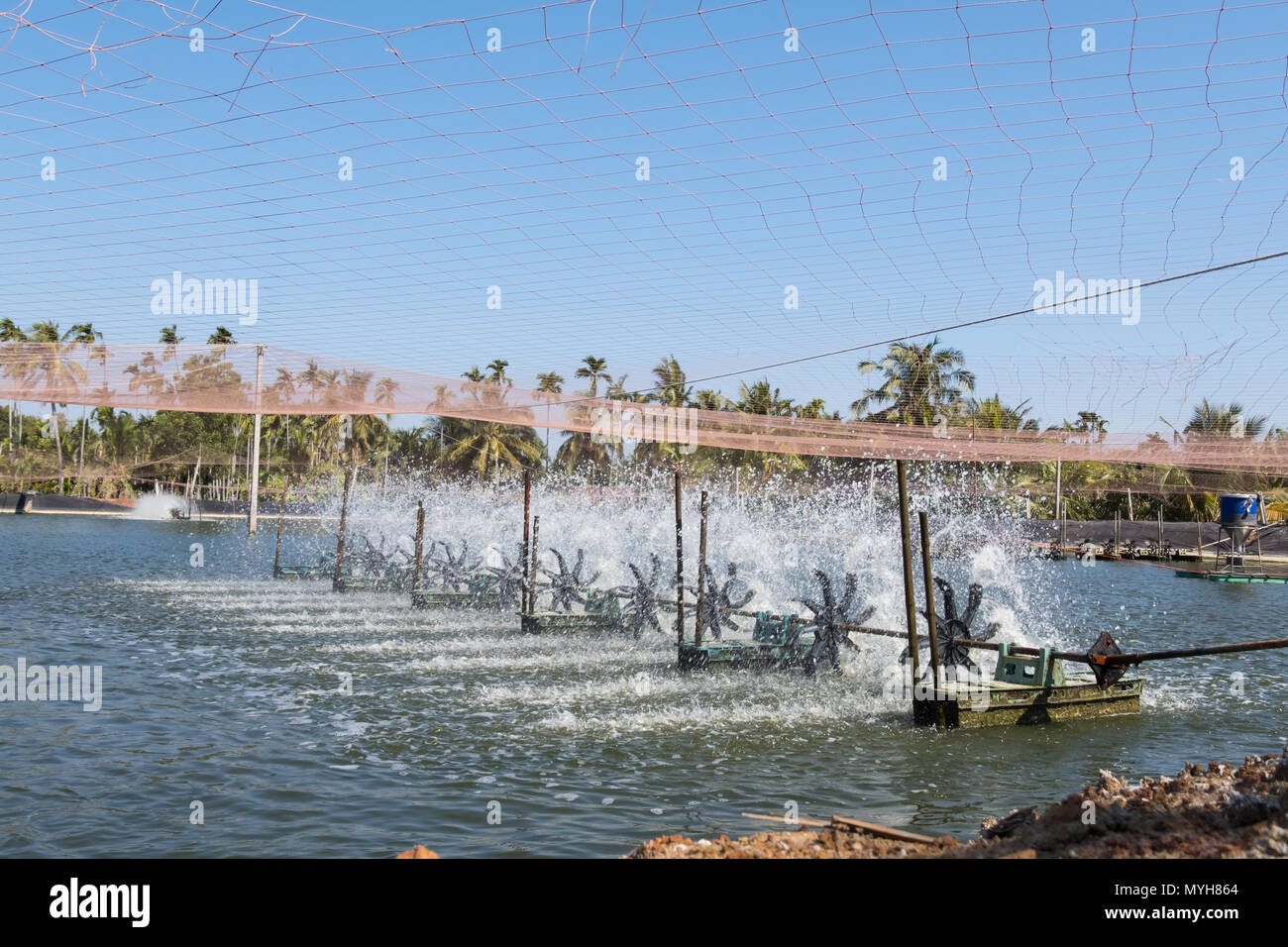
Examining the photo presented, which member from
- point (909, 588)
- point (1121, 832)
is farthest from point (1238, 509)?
point (1121, 832)

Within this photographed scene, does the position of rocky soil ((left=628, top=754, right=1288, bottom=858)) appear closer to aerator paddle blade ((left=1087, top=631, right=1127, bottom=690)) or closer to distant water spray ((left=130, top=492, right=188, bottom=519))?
aerator paddle blade ((left=1087, top=631, right=1127, bottom=690))

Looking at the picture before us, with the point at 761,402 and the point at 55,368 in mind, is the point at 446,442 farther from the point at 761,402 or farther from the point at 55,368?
the point at 55,368

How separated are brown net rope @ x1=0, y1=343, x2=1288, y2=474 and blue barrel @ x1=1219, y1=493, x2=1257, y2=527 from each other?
2966cm

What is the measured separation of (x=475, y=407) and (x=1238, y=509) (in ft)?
137

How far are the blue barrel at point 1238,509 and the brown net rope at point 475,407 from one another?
29656 mm

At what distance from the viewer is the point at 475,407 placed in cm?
1581

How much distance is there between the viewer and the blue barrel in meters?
45.2

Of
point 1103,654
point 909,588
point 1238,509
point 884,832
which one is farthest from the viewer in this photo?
point 1238,509

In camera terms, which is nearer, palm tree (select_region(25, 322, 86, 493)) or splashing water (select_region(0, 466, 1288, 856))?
splashing water (select_region(0, 466, 1288, 856))

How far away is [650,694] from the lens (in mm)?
15172

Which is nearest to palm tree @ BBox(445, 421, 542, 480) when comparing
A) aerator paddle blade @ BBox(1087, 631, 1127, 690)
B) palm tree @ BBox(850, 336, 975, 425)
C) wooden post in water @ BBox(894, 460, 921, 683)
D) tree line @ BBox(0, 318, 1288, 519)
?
tree line @ BBox(0, 318, 1288, 519)

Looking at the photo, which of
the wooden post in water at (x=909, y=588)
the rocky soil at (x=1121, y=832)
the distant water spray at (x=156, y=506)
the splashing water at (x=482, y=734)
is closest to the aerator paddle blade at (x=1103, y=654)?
the splashing water at (x=482, y=734)
